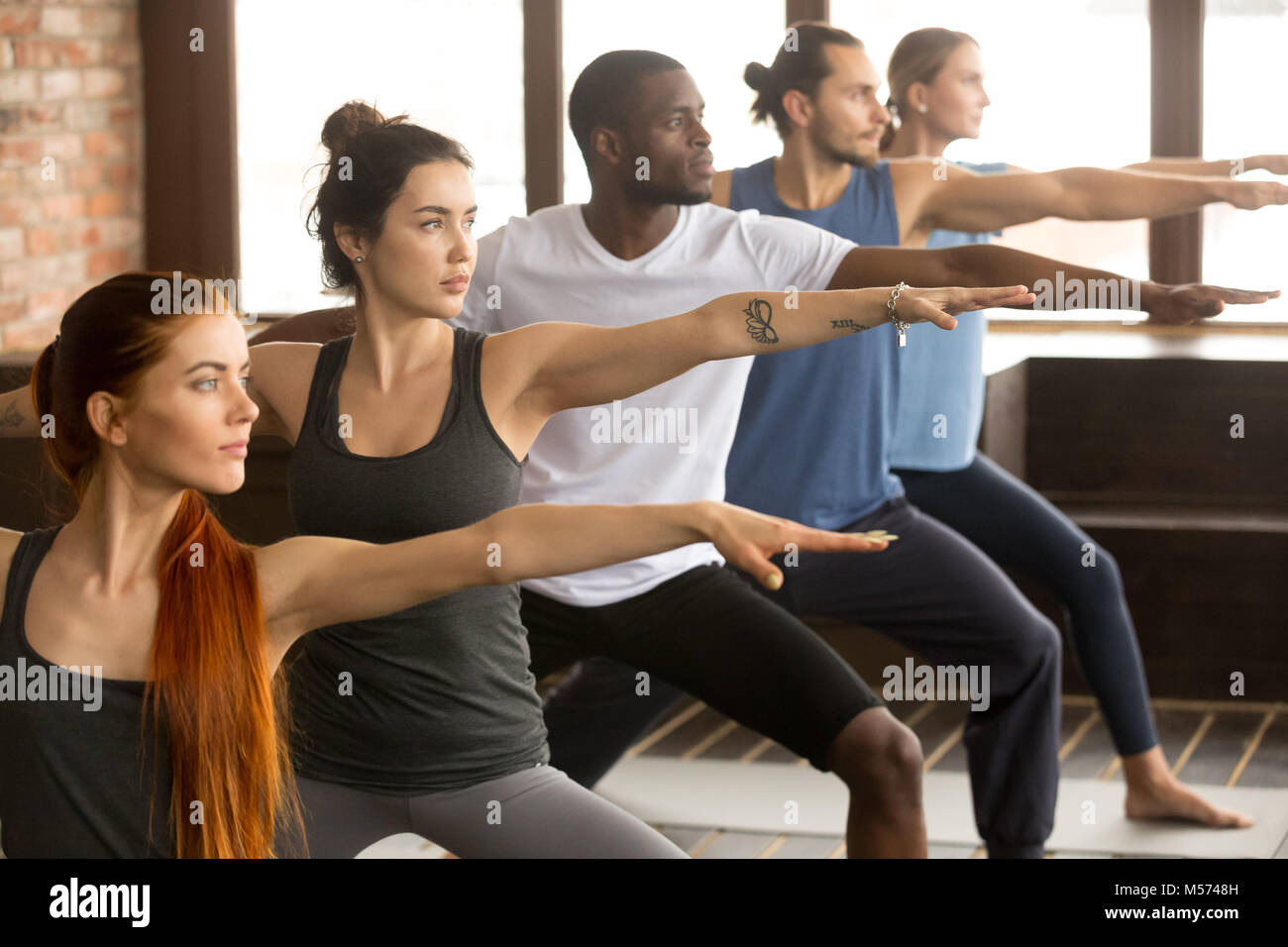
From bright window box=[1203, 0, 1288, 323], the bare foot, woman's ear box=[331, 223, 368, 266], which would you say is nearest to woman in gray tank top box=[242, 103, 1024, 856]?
woman's ear box=[331, 223, 368, 266]

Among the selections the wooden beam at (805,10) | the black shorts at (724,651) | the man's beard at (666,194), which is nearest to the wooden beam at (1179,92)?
the wooden beam at (805,10)

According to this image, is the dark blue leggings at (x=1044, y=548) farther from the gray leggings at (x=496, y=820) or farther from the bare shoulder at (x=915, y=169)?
the gray leggings at (x=496, y=820)

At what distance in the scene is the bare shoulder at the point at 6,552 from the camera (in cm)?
156

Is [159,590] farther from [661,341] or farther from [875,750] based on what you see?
[875,750]

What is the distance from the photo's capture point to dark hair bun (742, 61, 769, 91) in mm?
2895

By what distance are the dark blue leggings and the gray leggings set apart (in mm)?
1193

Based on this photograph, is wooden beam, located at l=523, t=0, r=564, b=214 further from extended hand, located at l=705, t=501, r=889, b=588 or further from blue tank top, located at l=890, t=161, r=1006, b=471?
extended hand, located at l=705, t=501, r=889, b=588

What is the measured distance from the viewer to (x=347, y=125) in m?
1.85

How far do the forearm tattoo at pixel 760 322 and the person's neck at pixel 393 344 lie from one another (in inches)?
12.6

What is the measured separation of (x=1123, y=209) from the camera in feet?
8.46

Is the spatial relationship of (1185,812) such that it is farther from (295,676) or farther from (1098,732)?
(295,676)

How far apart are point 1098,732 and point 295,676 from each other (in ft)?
7.01

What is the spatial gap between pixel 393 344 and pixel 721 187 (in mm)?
980
